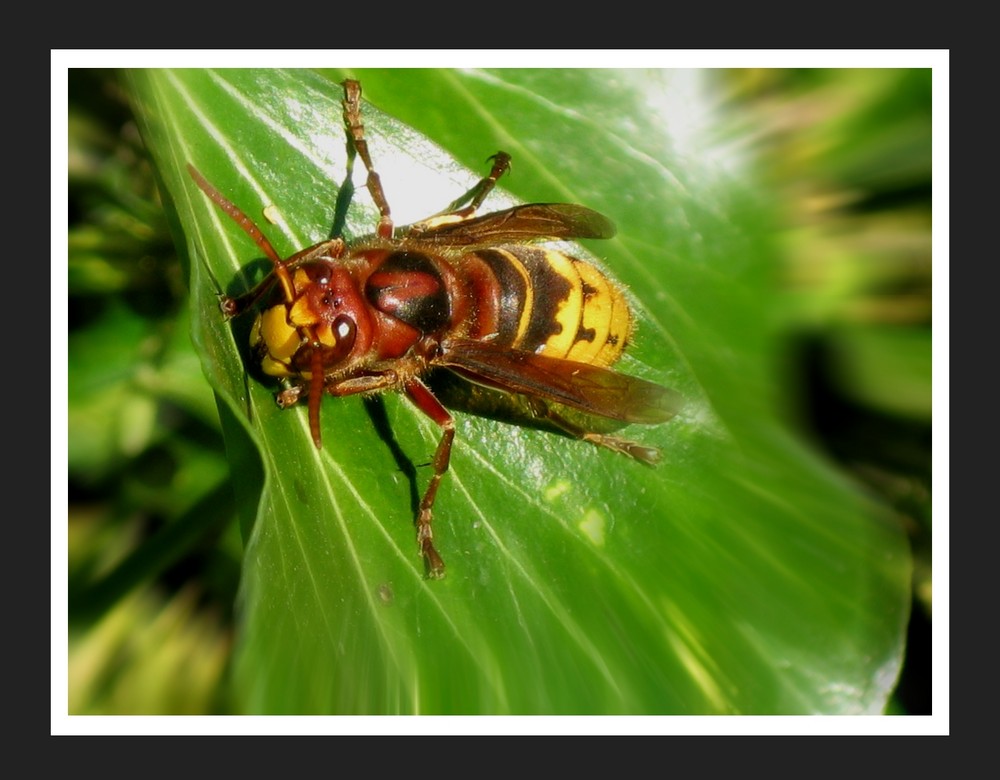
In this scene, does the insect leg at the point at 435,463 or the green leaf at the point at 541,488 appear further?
the insect leg at the point at 435,463

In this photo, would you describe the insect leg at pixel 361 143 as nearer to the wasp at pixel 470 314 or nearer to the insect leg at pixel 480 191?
the wasp at pixel 470 314

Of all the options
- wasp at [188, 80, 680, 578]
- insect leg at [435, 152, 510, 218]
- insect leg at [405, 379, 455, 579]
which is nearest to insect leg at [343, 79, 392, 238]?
wasp at [188, 80, 680, 578]

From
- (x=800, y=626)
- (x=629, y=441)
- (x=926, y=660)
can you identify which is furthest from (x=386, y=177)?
(x=926, y=660)

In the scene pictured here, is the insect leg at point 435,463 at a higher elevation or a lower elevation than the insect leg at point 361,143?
lower

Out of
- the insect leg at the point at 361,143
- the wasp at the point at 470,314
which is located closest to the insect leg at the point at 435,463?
the wasp at the point at 470,314

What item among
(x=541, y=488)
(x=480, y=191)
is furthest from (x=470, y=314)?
(x=541, y=488)

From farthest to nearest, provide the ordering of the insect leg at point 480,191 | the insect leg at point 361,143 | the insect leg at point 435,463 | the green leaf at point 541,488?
the insect leg at point 480,191
the insect leg at point 361,143
the insect leg at point 435,463
the green leaf at point 541,488

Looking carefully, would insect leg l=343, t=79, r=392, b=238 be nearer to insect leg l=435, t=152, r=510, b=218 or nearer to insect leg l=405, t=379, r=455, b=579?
insect leg l=435, t=152, r=510, b=218

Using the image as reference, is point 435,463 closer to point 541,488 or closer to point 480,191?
point 541,488
